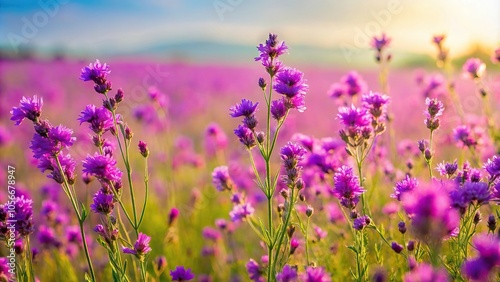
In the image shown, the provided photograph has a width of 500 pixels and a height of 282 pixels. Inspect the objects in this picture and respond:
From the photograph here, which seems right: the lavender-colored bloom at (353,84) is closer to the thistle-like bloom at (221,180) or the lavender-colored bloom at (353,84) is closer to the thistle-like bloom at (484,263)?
the thistle-like bloom at (221,180)

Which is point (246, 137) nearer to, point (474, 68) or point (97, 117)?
point (97, 117)

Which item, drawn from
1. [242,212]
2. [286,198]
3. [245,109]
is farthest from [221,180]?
[245,109]

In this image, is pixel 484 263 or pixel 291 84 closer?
pixel 484 263

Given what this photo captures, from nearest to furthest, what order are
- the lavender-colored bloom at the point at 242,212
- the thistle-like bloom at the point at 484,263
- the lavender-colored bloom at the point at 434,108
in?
1. the thistle-like bloom at the point at 484,263
2. the lavender-colored bloom at the point at 434,108
3. the lavender-colored bloom at the point at 242,212

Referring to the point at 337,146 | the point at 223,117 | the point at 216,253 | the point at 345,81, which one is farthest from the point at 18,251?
the point at 223,117

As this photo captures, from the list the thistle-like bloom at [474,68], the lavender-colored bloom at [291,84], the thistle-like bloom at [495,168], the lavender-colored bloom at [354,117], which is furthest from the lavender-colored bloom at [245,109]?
the thistle-like bloom at [474,68]

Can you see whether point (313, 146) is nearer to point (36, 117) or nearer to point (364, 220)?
point (364, 220)
